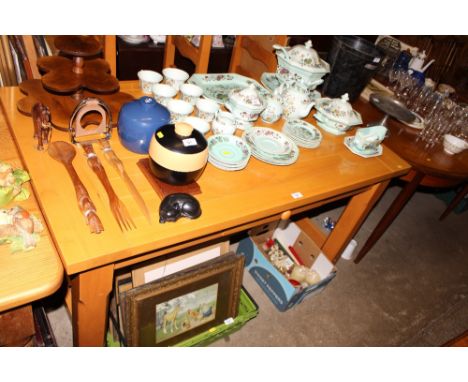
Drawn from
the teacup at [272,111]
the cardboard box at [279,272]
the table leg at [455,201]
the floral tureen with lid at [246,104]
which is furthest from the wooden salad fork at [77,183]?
the table leg at [455,201]

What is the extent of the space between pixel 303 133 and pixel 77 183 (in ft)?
2.86

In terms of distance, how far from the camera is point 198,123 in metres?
1.23

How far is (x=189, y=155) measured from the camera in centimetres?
94

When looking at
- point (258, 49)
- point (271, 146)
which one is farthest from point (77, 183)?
point (258, 49)

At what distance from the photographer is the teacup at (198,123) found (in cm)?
122

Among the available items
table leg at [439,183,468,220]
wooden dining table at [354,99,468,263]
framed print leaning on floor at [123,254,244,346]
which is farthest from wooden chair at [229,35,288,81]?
table leg at [439,183,468,220]

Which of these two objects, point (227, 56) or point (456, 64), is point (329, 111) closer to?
point (227, 56)

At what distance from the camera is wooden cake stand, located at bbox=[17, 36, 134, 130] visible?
1098 mm

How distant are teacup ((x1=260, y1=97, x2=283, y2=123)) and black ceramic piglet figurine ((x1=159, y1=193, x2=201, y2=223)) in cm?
61

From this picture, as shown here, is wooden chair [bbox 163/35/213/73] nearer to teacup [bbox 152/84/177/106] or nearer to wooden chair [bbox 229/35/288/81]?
wooden chair [bbox 229/35/288/81]

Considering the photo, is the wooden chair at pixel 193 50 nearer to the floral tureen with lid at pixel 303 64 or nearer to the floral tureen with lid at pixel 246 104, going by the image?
the floral tureen with lid at pixel 303 64

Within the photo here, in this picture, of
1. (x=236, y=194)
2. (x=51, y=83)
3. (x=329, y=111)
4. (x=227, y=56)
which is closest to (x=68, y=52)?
(x=51, y=83)

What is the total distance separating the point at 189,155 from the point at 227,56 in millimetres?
2290

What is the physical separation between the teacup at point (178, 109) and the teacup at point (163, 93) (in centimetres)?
4
